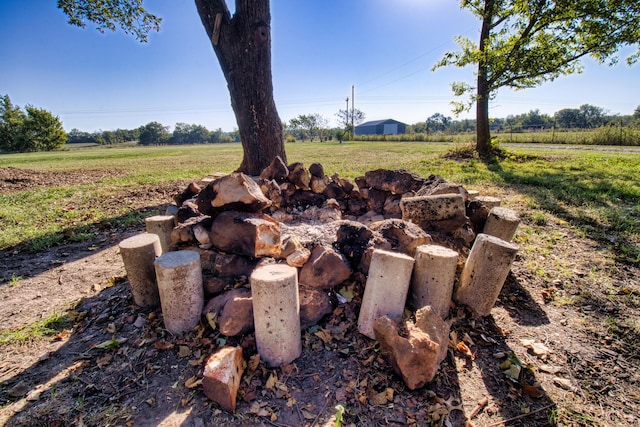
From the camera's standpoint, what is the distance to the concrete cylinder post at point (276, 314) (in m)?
1.68

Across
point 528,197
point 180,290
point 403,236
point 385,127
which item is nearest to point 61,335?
point 180,290

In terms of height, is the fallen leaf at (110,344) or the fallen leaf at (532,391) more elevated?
the fallen leaf at (110,344)

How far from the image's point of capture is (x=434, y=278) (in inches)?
77.2

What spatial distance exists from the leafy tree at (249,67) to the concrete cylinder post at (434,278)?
11.8 feet

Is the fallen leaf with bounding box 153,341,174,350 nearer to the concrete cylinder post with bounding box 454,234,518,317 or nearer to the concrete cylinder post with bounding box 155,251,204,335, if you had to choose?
the concrete cylinder post with bounding box 155,251,204,335

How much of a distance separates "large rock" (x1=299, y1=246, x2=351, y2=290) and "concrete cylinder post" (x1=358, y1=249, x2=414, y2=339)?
295 millimetres

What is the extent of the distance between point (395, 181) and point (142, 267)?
2660mm

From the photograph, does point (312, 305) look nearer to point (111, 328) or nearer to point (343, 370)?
point (343, 370)

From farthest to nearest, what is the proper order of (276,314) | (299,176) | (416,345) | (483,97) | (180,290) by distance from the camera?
(483,97) → (299,176) → (180,290) → (276,314) → (416,345)

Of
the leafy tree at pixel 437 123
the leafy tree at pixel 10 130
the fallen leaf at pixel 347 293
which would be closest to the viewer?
the fallen leaf at pixel 347 293

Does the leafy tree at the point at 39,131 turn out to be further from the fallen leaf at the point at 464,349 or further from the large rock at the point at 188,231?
the fallen leaf at the point at 464,349

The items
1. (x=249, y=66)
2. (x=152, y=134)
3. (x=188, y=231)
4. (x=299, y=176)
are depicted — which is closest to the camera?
(x=188, y=231)

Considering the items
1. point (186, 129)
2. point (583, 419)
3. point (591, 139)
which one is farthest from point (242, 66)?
point (186, 129)

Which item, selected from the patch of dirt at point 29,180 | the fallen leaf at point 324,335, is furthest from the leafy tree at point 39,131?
the fallen leaf at point 324,335
